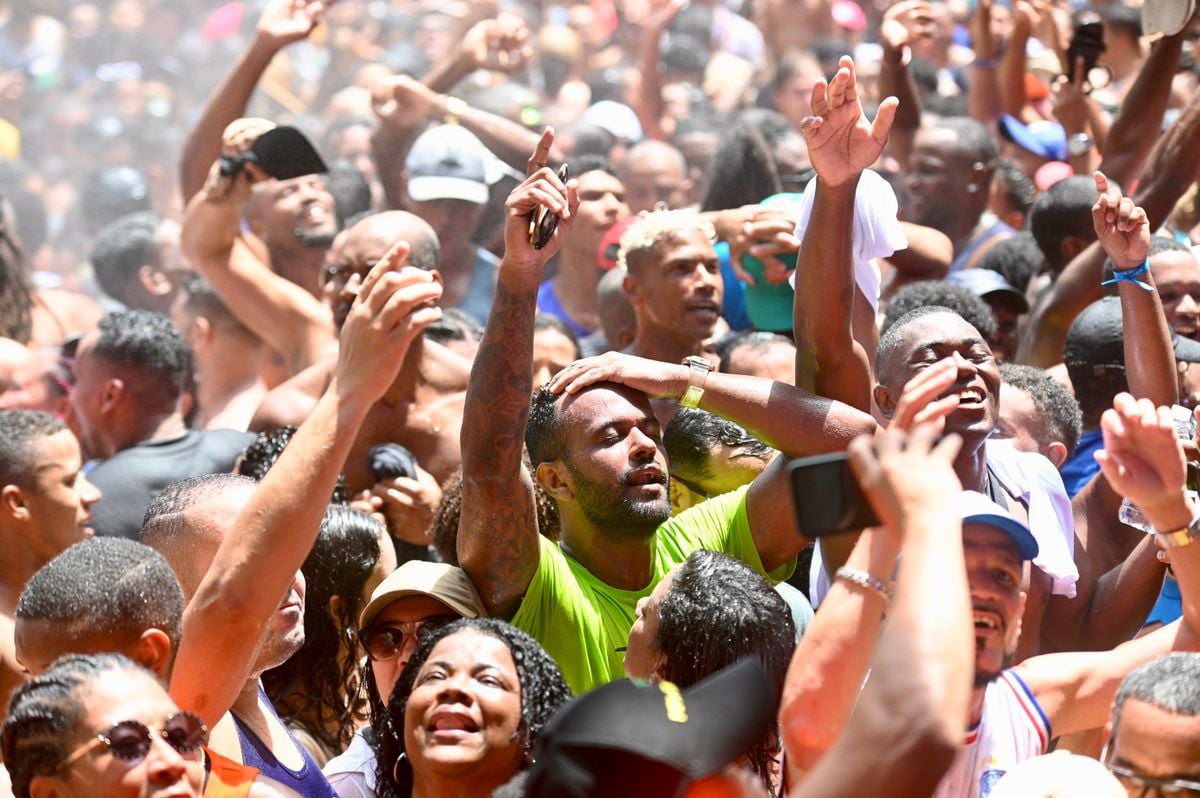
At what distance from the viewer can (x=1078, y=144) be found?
7.14 metres

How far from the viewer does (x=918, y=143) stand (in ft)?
23.9

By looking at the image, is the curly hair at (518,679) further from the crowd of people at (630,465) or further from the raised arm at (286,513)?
the raised arm at (286,513)

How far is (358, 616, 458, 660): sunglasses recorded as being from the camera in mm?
3779

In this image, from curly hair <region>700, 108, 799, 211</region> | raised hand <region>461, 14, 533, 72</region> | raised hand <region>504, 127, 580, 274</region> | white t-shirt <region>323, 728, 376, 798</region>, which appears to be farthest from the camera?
raised hand <region>461, 14, 533, 72</region>

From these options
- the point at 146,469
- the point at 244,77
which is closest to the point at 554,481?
the point at 146,469

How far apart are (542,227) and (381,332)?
95 centimetres

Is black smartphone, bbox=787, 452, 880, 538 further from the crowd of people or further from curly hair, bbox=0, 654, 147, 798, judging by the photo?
curly hair, bbox=0, 654, 147, 798

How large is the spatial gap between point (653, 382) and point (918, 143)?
3537 millimetres

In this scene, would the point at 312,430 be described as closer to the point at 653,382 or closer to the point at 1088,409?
the point at 653,382

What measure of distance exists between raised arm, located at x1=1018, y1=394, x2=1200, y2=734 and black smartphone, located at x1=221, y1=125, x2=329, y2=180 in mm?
3440

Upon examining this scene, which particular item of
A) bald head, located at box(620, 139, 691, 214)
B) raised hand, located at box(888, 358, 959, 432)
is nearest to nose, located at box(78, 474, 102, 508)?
raised hand, located at box(888, 358, 959, 432)

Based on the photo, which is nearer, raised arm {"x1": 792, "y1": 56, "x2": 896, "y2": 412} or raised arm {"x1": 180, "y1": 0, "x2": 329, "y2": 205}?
raised arm {"x1": 792, "y1": 56, "x2": 896, "y2": 412}

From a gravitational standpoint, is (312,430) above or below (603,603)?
above

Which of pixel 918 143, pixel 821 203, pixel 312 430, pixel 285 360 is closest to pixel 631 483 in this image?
pixel 821 203
